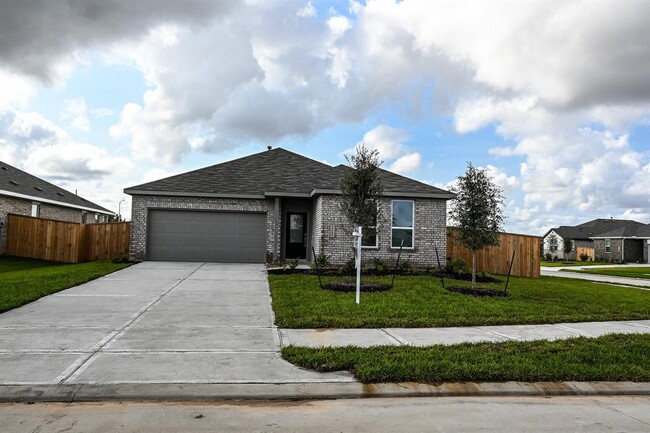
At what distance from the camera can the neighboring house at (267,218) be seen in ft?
59.5

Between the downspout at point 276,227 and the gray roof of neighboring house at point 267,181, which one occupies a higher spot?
the gray roof of neighboring house at point 267,181

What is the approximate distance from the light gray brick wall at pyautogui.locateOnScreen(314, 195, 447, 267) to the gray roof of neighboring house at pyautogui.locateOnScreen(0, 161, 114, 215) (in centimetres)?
1596

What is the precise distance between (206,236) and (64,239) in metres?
6.69

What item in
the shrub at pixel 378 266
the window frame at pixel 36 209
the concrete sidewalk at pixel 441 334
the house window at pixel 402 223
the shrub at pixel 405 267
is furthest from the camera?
the window frame at pixel 36 209

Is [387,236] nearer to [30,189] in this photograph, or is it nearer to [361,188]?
[361,188]

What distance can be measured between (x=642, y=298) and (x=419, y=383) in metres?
11.3

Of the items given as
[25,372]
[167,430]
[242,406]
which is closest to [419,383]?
[242,406]

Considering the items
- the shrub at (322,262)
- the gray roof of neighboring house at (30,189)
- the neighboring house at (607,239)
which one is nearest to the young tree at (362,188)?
the shrub at (322,262)

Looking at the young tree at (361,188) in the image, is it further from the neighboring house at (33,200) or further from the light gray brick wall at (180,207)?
the neighboring house at (33,200)

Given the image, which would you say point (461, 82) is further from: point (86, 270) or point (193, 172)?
point (86, 270)

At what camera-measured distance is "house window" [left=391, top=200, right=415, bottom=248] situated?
18.3m

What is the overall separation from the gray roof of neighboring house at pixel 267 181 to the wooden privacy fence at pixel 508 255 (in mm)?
3117

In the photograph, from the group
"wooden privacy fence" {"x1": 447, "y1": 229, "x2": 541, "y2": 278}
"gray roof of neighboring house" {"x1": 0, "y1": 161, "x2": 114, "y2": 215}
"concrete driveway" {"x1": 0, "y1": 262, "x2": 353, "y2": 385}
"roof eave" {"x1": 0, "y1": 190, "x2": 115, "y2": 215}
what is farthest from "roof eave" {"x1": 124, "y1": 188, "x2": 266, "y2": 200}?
"wooden privacy fence" {"x1": 447, "y1": 229, "x2": 541, "y2": 278}

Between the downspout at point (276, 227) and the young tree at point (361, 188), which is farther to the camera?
the downspout at point (276, 227)
